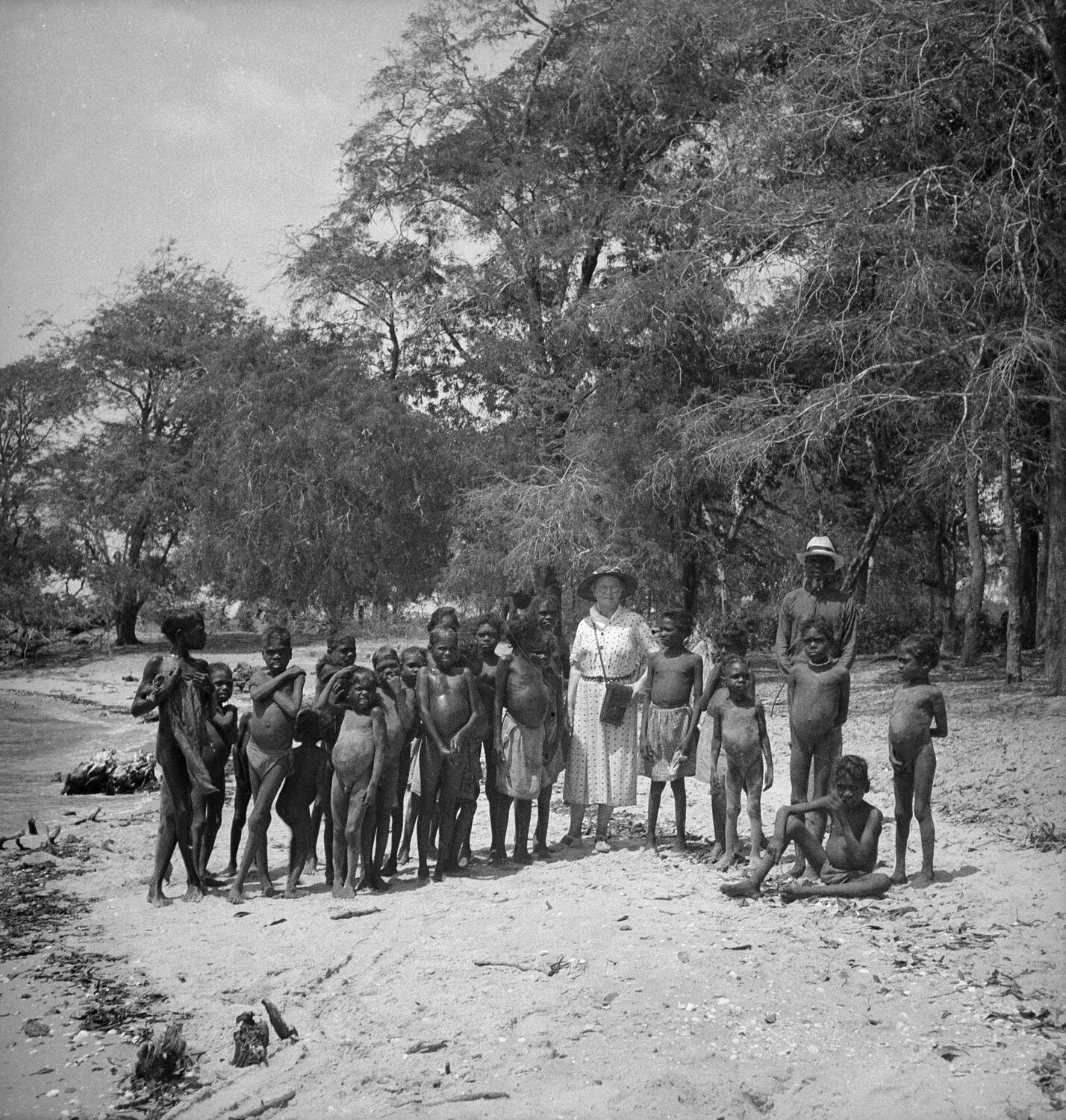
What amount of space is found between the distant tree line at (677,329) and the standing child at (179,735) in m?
8.52

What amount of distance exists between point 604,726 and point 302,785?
211 centimetres

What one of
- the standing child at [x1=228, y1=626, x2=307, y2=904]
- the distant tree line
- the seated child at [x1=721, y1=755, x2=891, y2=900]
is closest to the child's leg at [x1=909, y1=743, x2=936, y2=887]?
the seated child at [x1=721, y1=755, x2=891, y2=900]

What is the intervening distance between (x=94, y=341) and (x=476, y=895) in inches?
1086

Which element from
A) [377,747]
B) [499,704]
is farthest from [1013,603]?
[377,747]

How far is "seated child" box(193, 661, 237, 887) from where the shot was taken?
25.0 ft

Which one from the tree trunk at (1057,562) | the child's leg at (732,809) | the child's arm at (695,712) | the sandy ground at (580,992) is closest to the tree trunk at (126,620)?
the tree trunk at (1057,562)

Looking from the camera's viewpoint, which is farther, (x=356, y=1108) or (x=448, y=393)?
(x=448, y=393)

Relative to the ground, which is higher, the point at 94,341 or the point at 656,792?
the point at 94,341

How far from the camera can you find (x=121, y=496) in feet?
100

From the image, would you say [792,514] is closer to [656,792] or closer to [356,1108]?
[656,792]

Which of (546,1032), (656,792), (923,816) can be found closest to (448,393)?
(656,792)

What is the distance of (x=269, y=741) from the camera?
24.6 feet

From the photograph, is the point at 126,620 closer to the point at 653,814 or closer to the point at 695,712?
the point at 653,814

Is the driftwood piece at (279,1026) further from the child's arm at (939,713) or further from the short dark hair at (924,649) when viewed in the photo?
the short dark hair at (924,649)
